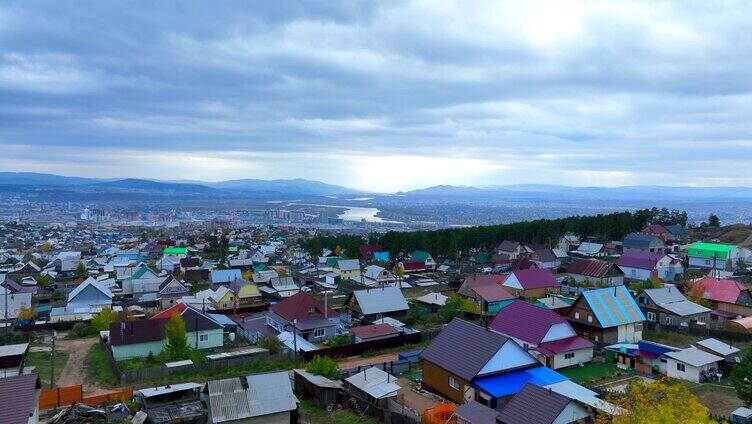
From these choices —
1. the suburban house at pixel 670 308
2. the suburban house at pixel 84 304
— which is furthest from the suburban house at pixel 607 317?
the suburban house at pixel 84 304

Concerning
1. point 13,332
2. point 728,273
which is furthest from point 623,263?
point 13,332

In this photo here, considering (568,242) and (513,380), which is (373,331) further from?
(568,242)

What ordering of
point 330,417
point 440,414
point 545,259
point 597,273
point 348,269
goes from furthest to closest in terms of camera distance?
point 545,259, point 348,269, point 597,273, point 330,417, point 440,414

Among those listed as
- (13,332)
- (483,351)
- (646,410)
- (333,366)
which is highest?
(646,410)

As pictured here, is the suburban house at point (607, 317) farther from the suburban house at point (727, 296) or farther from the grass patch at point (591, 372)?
the suburban house at point (727, 296)

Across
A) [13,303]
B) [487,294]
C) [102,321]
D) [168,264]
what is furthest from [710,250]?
[13,303]

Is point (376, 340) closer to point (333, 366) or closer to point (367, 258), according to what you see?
point (333, 366)
